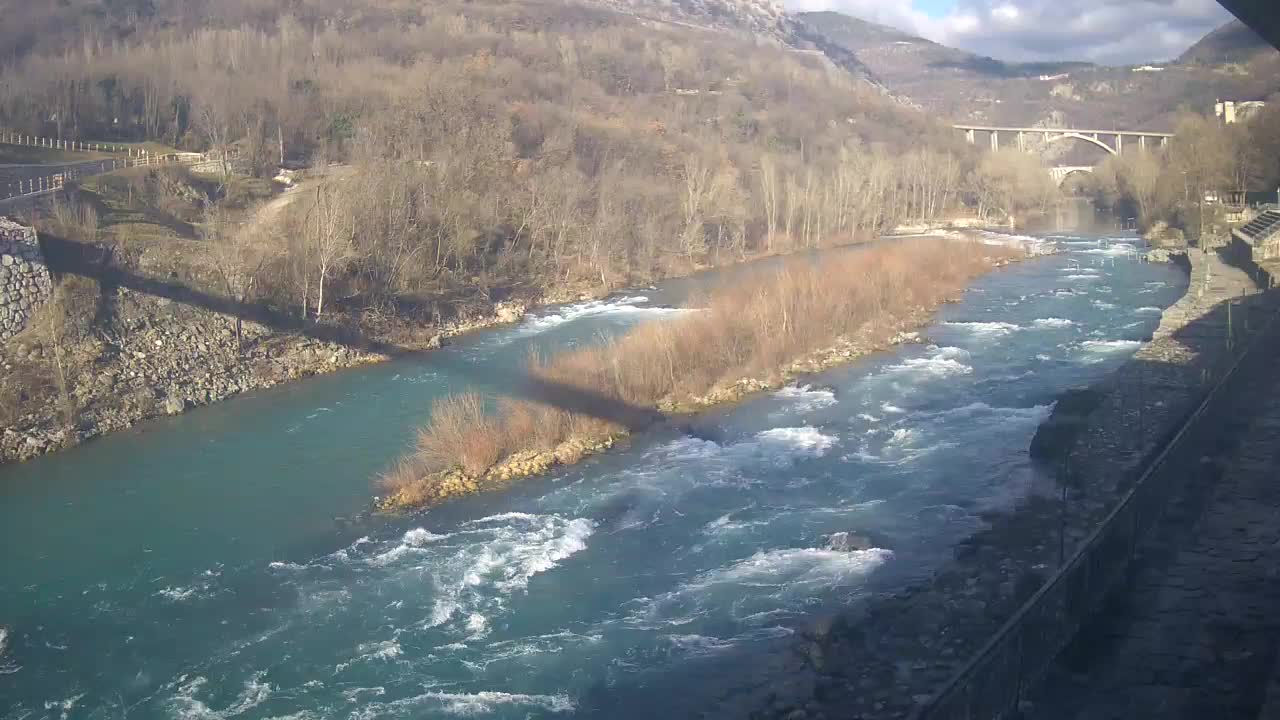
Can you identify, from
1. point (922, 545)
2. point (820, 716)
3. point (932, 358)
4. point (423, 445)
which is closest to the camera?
point (820, 716)

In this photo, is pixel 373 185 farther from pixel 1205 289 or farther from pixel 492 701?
pixel 1205 289

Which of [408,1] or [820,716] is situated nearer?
[820,716]

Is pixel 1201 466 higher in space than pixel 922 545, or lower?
higher

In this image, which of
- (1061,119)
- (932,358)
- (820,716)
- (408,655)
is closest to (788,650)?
(820,716)

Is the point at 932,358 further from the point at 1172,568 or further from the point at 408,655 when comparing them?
the point at 408,655

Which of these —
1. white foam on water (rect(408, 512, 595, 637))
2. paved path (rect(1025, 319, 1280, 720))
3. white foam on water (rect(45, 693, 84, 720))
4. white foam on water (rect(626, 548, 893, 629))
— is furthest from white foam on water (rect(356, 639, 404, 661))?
paved path (rect(1025, 319, 1280, 720))

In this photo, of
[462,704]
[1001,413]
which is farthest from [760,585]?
[1001,413]

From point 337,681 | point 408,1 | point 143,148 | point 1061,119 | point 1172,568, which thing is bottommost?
point 337,681
